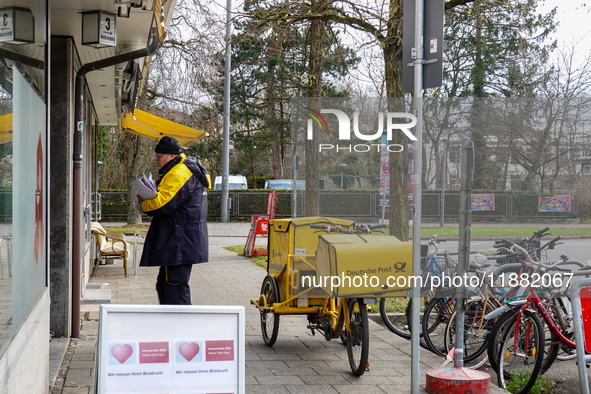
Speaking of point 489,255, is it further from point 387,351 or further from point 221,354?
point 221,354

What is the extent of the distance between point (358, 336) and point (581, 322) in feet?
5.82

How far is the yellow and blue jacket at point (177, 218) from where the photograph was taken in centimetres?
510

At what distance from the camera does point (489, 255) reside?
20.6ft

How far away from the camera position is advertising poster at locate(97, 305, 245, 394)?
294cm

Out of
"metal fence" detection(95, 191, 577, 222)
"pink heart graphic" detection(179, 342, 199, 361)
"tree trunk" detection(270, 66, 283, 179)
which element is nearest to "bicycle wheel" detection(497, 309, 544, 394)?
"metal fence" detection(95, 191, 577, 222)

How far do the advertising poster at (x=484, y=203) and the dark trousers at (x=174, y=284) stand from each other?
9.88ft

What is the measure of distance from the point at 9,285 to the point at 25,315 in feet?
1.54

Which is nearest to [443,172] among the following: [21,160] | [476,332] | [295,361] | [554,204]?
[554,204]

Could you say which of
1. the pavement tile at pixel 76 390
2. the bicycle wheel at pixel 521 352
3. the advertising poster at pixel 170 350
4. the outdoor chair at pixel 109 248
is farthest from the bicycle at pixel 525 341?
the outdoor chair at pixel 109 248

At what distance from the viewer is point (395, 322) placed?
7344 mm

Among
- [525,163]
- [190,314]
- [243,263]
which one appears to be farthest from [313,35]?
[190,314]

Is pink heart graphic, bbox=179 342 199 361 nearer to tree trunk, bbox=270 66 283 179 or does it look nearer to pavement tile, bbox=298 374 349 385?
pavement tile, bbox=298 374 349 385

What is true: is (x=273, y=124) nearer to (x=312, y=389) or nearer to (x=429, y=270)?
(x=429, y=270)

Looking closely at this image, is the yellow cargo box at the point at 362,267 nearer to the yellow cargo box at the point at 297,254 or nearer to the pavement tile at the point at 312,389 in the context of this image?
the yellow cargo box at the point at 297,254
